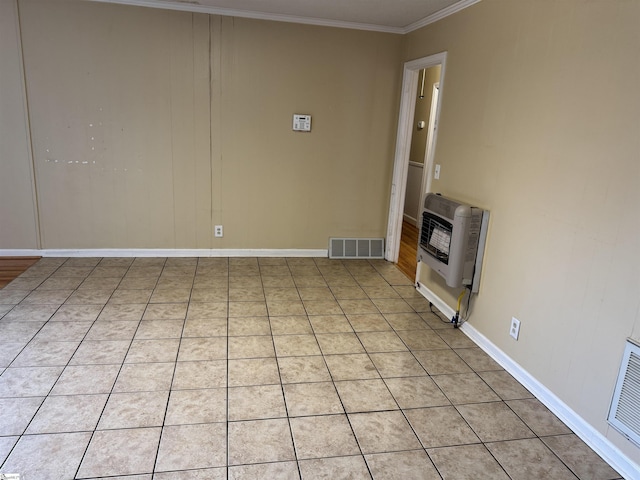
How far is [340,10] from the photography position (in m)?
3.90

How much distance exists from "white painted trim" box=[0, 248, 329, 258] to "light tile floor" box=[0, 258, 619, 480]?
56 centimetres

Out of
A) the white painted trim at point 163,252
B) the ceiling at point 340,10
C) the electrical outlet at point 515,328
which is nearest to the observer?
the electrical outlet at point 515,328

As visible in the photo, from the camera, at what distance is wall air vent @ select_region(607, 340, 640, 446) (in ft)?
6.29

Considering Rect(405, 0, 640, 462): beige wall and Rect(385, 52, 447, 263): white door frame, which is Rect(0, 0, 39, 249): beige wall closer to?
Rect(385, 52, 447, 263): white door frame

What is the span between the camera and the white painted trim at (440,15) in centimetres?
331

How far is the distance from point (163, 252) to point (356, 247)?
2048mm

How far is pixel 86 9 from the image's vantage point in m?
3.94

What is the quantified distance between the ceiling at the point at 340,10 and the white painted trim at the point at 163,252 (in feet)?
7.51

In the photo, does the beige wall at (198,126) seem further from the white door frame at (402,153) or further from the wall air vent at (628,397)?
the wall air vent at (628,397)

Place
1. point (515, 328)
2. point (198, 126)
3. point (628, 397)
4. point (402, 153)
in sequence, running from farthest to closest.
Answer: point (402, 153) → point (198, 126) → point (515, 328) → point (628, 397)

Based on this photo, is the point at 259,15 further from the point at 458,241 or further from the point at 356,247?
the point at 458,241

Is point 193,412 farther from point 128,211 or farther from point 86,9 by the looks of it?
point 86,9

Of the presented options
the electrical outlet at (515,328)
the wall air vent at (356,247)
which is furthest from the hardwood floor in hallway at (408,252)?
the electrical outlet at (515,328)

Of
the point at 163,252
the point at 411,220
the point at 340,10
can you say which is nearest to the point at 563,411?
the point at 340,10
